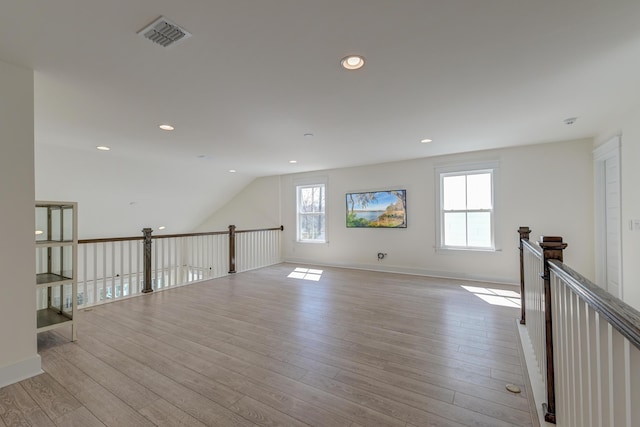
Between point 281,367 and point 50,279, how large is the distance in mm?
2525

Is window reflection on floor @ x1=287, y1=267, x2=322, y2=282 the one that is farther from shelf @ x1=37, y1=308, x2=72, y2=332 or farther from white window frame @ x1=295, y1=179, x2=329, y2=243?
shelf @ x1=37, y1=308, x2=72, y2=332

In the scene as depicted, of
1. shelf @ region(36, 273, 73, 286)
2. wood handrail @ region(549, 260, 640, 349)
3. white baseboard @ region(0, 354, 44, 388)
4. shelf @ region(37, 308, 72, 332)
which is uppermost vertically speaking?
wood handrail @ region(549, 260, 640, 349)

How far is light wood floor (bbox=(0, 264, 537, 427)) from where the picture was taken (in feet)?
5.74

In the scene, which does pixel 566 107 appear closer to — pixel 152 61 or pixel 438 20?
pixel 438 20

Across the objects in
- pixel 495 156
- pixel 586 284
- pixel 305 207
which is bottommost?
pixel 586 284

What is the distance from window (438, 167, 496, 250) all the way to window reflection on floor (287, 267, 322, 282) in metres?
2.54

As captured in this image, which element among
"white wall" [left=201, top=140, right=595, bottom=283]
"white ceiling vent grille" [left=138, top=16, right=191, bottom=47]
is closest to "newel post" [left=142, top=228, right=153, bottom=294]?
"white wall" [left=201, top=140, right=595, bottom=283]

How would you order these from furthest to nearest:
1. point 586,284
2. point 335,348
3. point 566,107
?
point 566,107
point 335,348
point 586,284

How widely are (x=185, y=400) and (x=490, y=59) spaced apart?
10.8 ft

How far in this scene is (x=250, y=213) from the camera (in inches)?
322

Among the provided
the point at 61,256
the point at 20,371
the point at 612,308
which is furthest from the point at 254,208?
the point at 612,308

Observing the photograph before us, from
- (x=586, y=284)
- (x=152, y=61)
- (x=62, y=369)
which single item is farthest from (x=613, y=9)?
(x=62, y=369)

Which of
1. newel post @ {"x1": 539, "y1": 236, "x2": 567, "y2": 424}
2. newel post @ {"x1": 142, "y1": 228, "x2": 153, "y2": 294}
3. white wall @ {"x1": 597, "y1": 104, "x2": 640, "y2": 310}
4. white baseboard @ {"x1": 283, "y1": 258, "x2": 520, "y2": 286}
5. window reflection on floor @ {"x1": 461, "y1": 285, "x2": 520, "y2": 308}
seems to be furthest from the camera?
white baseboard @ {"x1": 283, "y1": 258, "x2": 520, "y2": 286}

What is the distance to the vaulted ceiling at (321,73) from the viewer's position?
1592 millimetres
